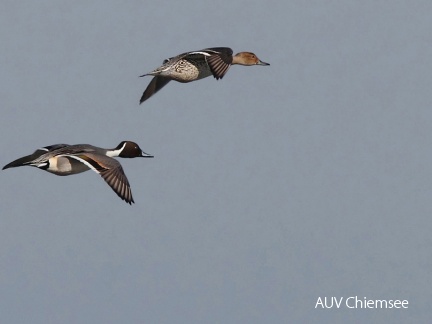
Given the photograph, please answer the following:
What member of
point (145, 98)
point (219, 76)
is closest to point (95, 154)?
point (219, 76)

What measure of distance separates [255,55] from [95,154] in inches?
235

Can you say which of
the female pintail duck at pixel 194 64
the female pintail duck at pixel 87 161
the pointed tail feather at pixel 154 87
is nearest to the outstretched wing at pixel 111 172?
the female pintail duck at pixel 87 161

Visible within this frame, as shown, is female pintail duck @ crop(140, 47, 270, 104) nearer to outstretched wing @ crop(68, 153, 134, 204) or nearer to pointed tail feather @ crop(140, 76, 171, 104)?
pointed tail feather @ crop(140, 76, 171, 104)

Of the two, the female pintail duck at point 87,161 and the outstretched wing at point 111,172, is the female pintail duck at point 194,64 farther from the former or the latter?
the outstretched wing at point 111,172

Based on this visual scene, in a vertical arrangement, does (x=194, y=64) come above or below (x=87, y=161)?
above

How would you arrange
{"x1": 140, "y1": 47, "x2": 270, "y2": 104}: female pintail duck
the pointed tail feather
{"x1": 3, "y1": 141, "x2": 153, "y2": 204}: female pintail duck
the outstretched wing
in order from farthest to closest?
the pointed tail feather
{"x1": 140, "y1": 47, "x2": 270, "y2": 104}: female pintail duck
{"x1": 3, "y1": 141, "x2": 153, "y2": 204}: female pintail duck
the outstretched wing

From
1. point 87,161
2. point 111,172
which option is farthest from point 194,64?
point 111,172

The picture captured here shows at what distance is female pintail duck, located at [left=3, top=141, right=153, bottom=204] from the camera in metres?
17.7

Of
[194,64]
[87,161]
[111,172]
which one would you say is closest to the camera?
[111,172]

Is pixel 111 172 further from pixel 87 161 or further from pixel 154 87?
pixel 154 87

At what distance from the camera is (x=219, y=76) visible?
1956 centimetres

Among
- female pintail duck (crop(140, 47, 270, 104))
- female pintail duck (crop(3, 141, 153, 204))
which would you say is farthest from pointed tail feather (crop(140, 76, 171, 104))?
female pintail duck (crop(3, 141, 153, 204))

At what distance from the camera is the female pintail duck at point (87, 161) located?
1773cm

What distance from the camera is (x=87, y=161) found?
18.2 meters
